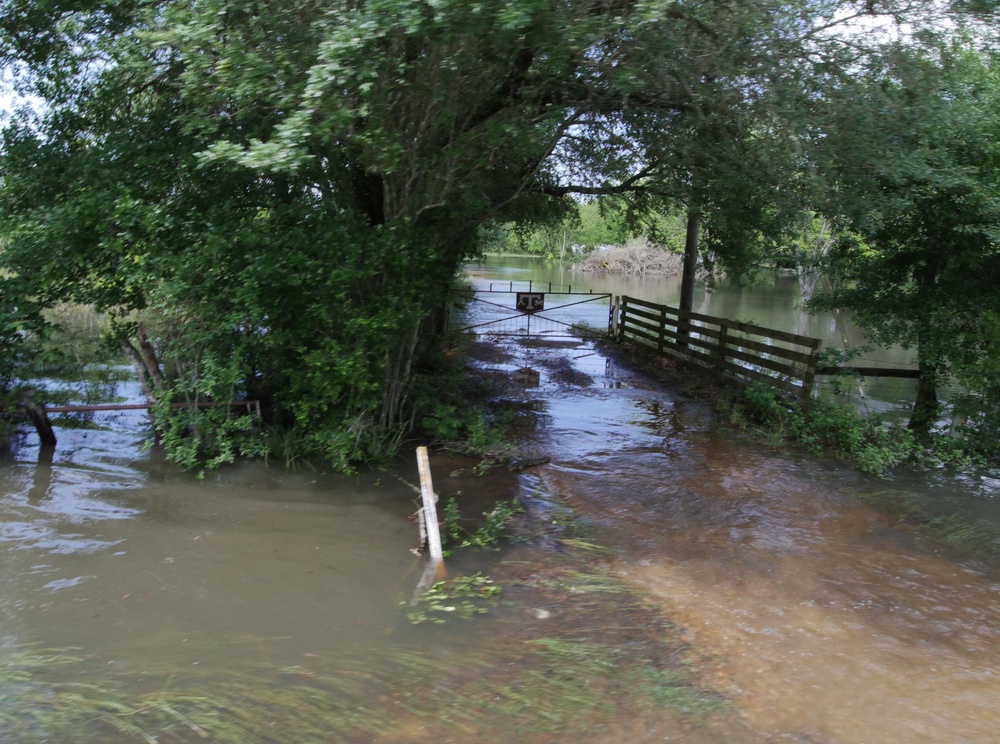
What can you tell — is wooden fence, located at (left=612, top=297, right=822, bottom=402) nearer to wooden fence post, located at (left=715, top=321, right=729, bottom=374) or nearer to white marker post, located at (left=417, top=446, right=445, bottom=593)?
wooden fence post, located at (left=715, top=321, right=729, bottom=374)

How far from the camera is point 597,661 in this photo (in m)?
4.64

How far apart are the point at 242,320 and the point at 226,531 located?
7.54 feet

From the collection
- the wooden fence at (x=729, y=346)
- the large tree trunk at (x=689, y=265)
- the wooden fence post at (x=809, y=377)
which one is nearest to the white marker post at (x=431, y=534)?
the wooden fence at (x=729, y=346)

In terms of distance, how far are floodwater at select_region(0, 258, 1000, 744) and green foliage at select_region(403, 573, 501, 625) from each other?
172 mm

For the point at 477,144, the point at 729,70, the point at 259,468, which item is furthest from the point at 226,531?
the point at 729,70

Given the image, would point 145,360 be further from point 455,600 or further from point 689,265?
point 689,265

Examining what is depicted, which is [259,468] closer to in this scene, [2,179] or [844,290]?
[2,179]

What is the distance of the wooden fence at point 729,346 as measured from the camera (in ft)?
36.2

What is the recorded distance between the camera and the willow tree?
22.3 feet

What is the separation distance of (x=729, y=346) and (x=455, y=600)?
9.88m

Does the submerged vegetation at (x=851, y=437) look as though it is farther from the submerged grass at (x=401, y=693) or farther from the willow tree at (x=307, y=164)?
the submerged grass at (x=401, y=693)

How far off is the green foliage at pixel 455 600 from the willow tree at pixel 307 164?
2836 mm

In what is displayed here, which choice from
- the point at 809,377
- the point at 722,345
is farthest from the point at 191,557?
the point at 722,345

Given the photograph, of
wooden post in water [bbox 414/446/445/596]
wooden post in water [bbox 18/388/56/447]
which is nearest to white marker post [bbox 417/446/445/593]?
wooden post in water [bbox 414/446/445/596]
